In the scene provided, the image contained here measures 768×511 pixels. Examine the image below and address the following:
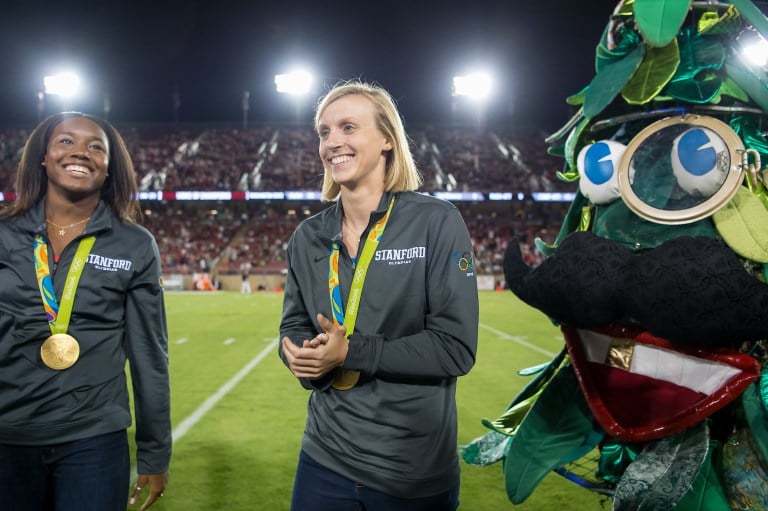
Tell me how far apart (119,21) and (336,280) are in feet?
98.1

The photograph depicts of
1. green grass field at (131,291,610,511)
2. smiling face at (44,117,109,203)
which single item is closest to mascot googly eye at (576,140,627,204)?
green grass field at (131,291,610,511)

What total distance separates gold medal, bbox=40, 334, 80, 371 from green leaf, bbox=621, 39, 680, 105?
208 cm

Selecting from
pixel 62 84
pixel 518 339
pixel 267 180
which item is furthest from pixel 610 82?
pixel 62 84

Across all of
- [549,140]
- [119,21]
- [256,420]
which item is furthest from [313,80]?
[549,140]

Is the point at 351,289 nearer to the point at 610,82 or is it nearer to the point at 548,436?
the point at 548,436

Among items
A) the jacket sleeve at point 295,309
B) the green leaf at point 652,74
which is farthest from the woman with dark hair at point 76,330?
the green leaf at point 652,74

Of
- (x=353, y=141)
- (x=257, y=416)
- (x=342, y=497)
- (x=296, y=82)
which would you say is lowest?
(x=257, y=416)

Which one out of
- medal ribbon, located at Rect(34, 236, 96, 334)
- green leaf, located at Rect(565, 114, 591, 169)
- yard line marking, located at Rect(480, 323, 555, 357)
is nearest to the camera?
medal ribbon, located at Rect(34, 236, 96, 334)

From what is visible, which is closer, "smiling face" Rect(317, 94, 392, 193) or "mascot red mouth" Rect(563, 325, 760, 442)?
"smiling face" Rect(317, 94, 392, 193)

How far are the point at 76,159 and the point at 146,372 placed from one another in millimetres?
759

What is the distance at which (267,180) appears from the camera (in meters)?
37.2

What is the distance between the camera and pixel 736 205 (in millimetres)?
2135

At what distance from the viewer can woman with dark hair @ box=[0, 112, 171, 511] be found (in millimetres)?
1882

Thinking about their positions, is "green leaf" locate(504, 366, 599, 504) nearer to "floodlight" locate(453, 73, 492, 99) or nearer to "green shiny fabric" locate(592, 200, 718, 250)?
"green shiny fabric" locate(592, 200, 718, 250)
